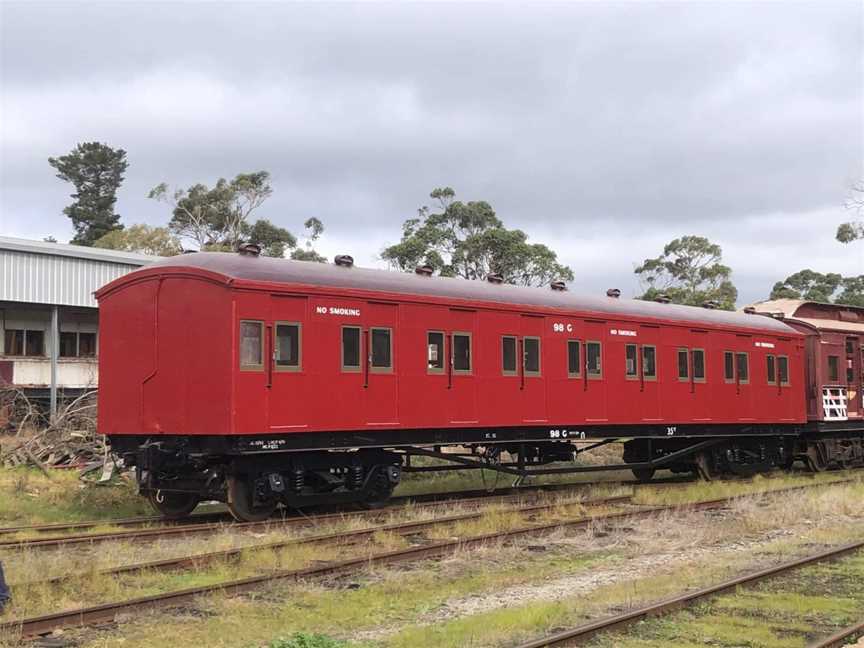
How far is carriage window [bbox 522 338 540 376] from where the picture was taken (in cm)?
1700

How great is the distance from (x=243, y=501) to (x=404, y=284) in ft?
14.4

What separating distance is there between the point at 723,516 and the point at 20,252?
82.6 ft

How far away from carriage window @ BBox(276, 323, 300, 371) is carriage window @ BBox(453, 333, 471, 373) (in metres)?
3.24

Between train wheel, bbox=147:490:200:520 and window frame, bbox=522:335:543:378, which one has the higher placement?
window frame, bbox=522:335:543:378

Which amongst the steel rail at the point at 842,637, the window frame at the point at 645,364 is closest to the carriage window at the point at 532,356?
the window frame at the point at 645,364

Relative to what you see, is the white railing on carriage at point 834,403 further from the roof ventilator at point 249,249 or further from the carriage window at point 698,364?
the roof ventilator at point 249,249

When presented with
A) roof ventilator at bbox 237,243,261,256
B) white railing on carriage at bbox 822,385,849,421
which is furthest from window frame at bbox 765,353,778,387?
roof ventilator at bbox 237,243,261,256

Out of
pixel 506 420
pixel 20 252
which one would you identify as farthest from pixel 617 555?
pixel 20 252

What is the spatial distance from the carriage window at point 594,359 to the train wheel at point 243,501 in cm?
747

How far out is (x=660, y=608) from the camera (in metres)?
8.36

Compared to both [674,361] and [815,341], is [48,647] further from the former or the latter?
[815,341]

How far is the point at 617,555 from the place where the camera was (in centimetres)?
1187

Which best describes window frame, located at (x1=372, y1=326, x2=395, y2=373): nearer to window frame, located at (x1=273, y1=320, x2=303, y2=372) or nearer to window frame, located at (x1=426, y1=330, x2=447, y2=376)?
window frame, located at (x1=426, y1=330, x2=447, y2=376)

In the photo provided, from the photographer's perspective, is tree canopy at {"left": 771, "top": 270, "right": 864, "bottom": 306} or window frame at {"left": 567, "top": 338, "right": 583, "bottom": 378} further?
tree canopy at {"left": 771, "top": 270, "right": 864, "bottom": 306}
